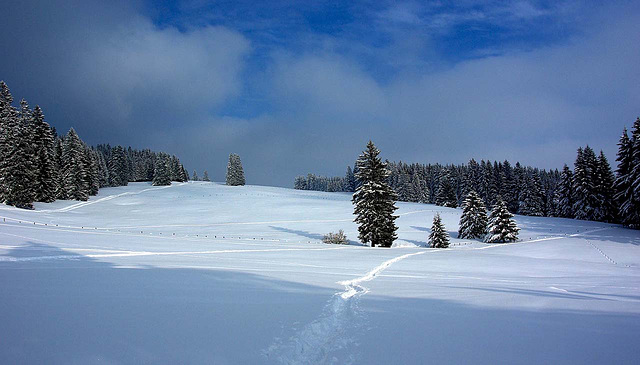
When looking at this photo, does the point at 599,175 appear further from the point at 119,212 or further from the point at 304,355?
the point at 119,212

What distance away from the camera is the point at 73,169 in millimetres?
60312

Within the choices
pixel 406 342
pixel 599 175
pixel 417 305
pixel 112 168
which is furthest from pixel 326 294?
Result: pixel 112 168

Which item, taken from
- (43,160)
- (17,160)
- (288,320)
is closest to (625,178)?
(288,320)

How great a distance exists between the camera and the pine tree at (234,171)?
107750 millimetres

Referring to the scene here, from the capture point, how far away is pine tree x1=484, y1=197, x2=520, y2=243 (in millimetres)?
35500

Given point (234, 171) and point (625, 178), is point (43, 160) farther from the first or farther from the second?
point (625, 178)

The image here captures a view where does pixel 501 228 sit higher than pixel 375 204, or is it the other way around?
pixel 375 204

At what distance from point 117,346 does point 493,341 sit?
13.7ft

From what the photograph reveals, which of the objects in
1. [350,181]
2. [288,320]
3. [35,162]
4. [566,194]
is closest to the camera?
[288,320]

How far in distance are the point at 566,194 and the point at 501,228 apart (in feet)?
128

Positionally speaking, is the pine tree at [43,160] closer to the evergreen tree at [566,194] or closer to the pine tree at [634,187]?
the pine tree at [634,187]

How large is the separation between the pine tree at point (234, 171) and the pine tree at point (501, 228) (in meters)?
85.7

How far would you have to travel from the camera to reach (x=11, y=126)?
43.5 meters

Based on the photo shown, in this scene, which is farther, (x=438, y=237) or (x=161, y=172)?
(x=161, y=172)
